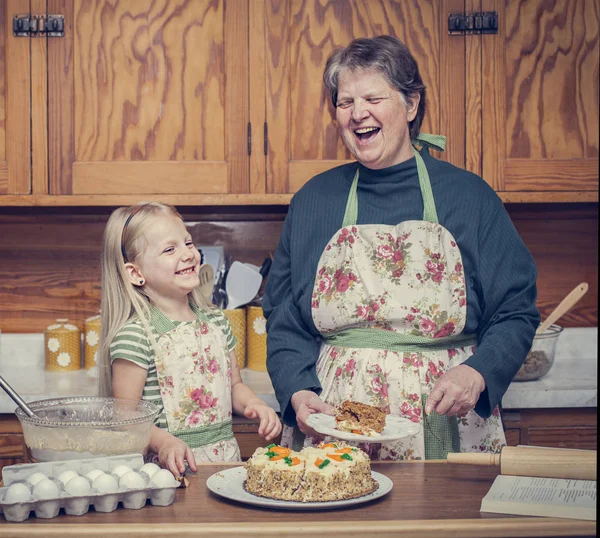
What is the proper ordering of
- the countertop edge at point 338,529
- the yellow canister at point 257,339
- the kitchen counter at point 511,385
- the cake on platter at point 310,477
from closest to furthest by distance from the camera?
the countertop edge at point 338,529, the cake on platter at point 310,477, the kitchen counter at point 511,385, the yellow canister at point 257,339

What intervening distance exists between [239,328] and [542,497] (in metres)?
1.51

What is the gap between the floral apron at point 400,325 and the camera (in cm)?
180

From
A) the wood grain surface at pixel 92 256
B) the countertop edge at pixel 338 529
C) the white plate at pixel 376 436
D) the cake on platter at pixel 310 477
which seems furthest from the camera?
the wood grain surface at pixel 92 256

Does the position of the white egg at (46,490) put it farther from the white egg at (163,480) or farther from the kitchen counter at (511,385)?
the kitchen counter at (511,385)

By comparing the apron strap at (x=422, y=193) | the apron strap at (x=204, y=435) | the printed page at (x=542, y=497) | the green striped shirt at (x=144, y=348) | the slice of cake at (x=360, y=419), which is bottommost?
the apron strap at (x=204, y=435)

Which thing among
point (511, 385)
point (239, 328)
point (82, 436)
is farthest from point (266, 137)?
point (82, 436)

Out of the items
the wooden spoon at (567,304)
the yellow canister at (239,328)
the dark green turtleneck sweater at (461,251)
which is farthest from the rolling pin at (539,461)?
the yellow canister at (239,328)

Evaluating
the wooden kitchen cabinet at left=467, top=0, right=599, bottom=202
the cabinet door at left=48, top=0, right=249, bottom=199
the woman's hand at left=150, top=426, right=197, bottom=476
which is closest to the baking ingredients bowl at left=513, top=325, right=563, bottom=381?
the wooden kitchen cabinet at left=467, top=0, right=599, bottom=202

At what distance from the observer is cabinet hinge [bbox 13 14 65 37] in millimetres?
2391

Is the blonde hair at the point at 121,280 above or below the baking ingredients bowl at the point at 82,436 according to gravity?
above

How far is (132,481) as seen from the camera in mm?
1199

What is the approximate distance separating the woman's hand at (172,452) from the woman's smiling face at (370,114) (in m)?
0.72

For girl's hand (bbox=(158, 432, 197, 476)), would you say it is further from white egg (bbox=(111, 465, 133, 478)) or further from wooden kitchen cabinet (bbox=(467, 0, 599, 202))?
wooden kitchen cabinet (bbox=(467, 0, 599, 202))

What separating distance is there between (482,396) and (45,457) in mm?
854
